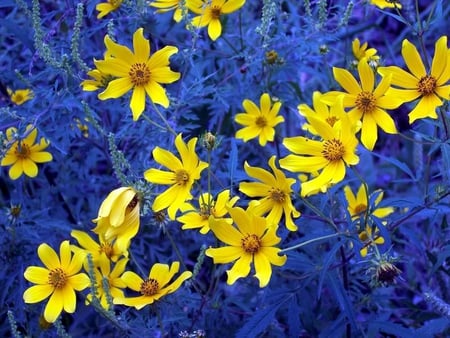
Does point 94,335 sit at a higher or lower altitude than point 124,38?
lower

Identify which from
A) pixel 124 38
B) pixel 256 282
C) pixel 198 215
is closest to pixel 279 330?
pixel 256 282

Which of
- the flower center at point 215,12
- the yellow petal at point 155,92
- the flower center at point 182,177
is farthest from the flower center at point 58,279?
the flower center at point 215,12

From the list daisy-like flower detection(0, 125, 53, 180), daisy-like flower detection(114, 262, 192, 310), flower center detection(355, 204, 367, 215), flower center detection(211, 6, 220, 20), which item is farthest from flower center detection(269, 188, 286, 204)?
daisy-like flower detection(0, 125, 53, 180)

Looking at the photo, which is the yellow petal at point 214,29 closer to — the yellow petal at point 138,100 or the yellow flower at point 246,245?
the yellow petal at point 138,100

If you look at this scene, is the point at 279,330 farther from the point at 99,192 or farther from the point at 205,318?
the point at 99,192

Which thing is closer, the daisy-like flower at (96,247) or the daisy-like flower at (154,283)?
the daisy-like flower at (154,283)

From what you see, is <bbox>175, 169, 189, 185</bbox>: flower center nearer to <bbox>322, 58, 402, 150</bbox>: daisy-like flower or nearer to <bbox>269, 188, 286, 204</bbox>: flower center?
<bbox>269, 188, 286, 204</bbox>: flower center
